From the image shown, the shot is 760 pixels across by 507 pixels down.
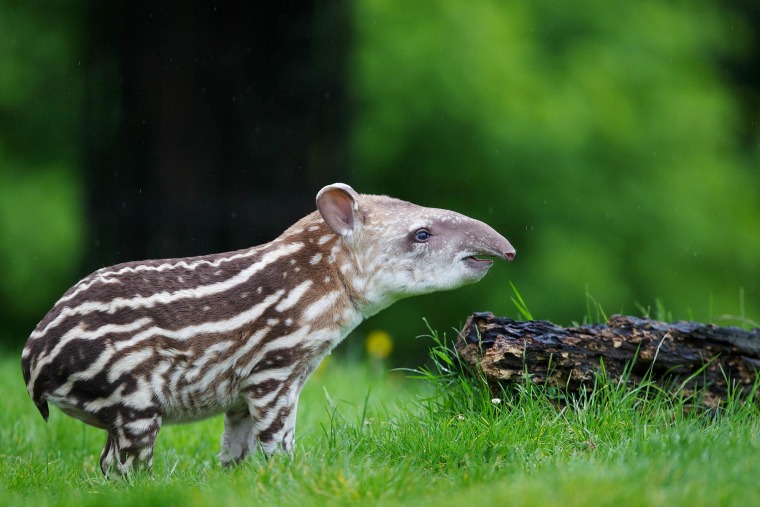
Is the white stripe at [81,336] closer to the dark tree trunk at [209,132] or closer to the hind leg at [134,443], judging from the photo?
the hind leg at [134,443]

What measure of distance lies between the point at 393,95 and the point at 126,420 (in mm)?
10649

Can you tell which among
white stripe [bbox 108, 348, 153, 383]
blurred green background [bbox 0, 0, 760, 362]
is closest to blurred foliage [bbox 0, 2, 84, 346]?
blurred green background [bbox 0, 0, 760, 362]

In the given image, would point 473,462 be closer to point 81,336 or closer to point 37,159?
point 81,336

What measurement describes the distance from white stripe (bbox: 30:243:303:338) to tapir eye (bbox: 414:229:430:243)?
68 centimetres

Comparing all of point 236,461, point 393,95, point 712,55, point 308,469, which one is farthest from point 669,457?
point 712,55

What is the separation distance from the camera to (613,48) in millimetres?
16438

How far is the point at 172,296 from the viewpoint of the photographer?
5691mm

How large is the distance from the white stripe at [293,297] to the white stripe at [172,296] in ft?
0.79

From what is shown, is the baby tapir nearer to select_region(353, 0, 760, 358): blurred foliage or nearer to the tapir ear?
the tapir ear

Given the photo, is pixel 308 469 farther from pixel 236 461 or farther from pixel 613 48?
pixel 613 48

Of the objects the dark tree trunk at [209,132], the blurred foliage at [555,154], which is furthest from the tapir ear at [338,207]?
the blurred foliage at [555,154]

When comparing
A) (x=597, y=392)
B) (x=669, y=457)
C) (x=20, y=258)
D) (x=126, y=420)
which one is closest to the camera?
(x=669, y=457)

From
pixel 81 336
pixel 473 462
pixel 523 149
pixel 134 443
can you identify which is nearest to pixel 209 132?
pixel 81 336

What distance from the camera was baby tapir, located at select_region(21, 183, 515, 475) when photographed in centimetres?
549
